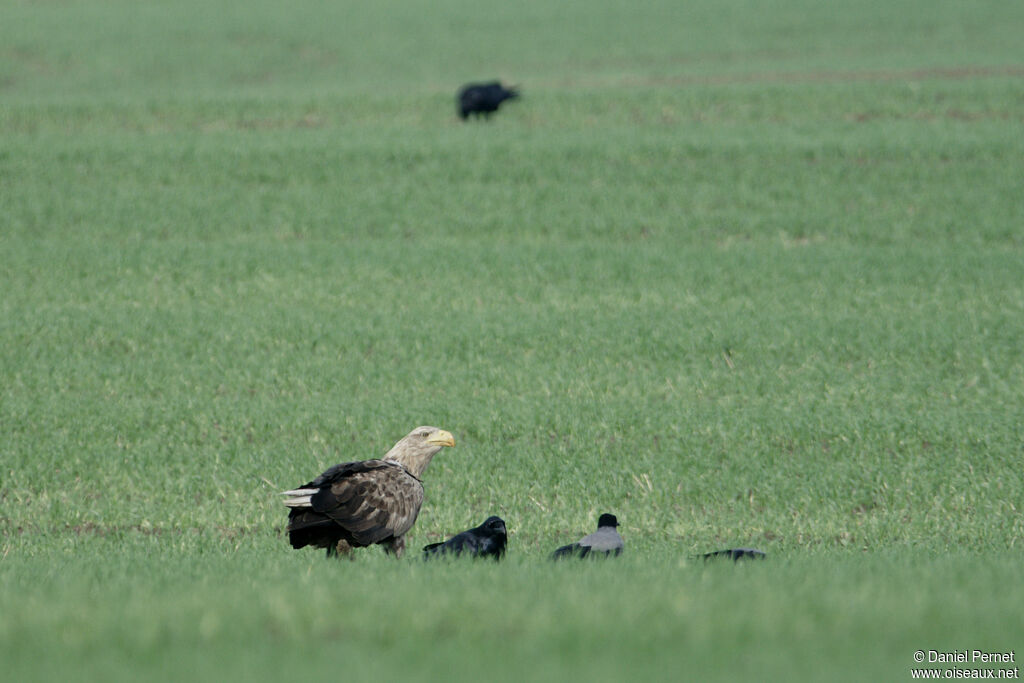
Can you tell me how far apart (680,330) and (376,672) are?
1091 cm

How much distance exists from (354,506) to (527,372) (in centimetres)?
661

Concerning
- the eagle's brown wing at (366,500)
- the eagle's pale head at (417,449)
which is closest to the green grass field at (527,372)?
the eagle's brown wing at (366,500)

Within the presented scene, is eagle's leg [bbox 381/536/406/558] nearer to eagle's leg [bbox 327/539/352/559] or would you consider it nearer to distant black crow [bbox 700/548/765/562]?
eagle's leg [bbox 327/539/352/559]

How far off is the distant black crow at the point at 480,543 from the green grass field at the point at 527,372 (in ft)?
1.45

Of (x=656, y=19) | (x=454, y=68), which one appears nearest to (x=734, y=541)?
(x=454, y=68)

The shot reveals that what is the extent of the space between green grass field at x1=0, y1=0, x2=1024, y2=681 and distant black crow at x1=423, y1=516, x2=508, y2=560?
17.4 inches

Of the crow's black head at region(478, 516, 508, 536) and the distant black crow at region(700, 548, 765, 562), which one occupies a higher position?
the crow's black head at region(478, 516, 508, 536)

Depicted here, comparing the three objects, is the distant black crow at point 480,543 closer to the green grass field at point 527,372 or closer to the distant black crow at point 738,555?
the green grass field at point 527,372

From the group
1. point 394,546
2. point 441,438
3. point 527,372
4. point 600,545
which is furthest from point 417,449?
point 527,372

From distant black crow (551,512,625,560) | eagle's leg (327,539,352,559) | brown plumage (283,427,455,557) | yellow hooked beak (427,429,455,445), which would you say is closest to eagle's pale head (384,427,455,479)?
yellow hooked beak (427,429,455,445)

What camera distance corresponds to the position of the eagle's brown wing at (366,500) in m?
7.54

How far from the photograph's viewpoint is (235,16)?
170ft

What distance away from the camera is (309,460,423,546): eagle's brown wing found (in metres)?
7.54

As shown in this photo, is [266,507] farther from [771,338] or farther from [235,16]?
[235,16]
